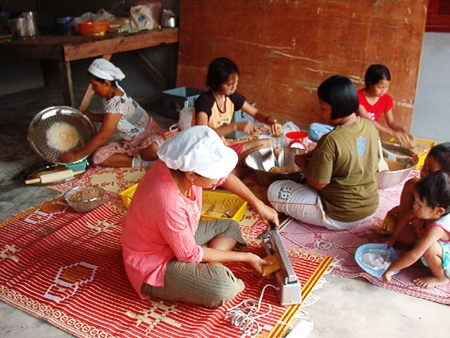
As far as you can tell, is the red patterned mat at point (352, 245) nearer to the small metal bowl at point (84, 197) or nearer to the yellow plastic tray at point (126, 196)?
the yellow plastic tray at point (126, 196)

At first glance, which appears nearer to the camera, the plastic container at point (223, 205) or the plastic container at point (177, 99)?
the plastic container at point (223, 205)

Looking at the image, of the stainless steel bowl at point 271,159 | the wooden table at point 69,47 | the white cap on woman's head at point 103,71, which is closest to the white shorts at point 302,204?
the stainless steel bowl at point 271,159

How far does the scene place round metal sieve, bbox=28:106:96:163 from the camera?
346 centimetres

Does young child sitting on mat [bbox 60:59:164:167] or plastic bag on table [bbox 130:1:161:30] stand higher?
plastic bag on table [bbox 130:1:161:30]

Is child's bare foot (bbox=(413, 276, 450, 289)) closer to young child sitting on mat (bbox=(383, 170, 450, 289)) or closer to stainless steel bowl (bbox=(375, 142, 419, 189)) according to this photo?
young child sitting on mat (bbox=(383, 170, 450, 289))

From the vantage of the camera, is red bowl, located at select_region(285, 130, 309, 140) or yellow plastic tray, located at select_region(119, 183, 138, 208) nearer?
yellow plastic tray, located at select_region(119, 183, 138, 208)

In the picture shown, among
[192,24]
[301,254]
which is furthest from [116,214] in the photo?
[192,24]

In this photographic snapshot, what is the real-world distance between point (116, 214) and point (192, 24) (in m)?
2.95

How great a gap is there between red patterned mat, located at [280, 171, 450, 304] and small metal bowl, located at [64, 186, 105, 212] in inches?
47.9

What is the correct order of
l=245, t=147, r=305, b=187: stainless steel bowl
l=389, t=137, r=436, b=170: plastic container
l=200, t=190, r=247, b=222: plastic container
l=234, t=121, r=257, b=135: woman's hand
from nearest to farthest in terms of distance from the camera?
l=200, t=190, r=247, b=222: plastic container, l=234, t=121, r=257, b=135: woman's hand, l=245, t=147, r=305, b=187: stainless steel bowl, l=389, t=137, r=436, b=170: plastic container

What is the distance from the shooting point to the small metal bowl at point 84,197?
2.95 meters

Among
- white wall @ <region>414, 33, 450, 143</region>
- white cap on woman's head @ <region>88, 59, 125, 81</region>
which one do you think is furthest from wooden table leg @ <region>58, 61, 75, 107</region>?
white wall @ <region>414, 33, 450, 143</region>

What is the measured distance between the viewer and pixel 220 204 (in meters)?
3.00

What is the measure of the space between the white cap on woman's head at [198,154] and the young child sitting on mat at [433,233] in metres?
0.98
